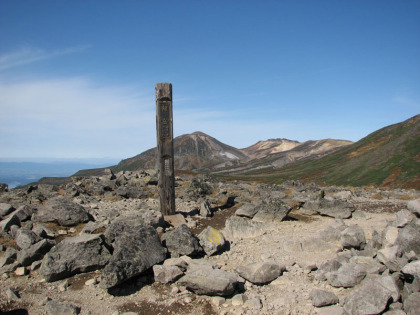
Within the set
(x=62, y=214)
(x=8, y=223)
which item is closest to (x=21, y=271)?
Result: (x=8, y=223)

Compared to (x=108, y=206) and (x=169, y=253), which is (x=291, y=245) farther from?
(x=108, y=206)

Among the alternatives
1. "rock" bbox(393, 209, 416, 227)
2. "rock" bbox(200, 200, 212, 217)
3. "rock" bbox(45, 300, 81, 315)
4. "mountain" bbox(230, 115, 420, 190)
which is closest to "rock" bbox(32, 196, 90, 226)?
"rock" bbox(200, 200, 212, 217)

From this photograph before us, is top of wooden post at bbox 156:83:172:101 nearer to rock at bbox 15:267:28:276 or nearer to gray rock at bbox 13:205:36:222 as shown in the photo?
gray rock at bbox 13:205:36:222

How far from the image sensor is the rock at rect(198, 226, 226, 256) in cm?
1272

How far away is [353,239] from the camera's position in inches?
496

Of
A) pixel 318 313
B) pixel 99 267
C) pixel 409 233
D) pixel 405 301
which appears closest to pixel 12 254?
pixel 99 267

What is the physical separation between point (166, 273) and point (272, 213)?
29.1 feet

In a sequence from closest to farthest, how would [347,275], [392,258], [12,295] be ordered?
1. [12,295]
2. [392,258]
3. [347,275]

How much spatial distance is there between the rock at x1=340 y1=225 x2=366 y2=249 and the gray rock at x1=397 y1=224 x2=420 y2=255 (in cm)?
266

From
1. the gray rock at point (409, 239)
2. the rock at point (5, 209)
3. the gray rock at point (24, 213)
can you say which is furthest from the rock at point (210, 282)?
the rock at point (5, 209)

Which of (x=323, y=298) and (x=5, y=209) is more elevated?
(x=5, y=209)

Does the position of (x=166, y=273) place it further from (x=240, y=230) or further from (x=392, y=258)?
(x=392, y=258)

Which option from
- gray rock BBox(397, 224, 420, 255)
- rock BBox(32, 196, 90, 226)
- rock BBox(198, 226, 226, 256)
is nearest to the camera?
gray rock BBox(397, 224, 420, 255)

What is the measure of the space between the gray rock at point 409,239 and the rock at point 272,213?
7.70 m
